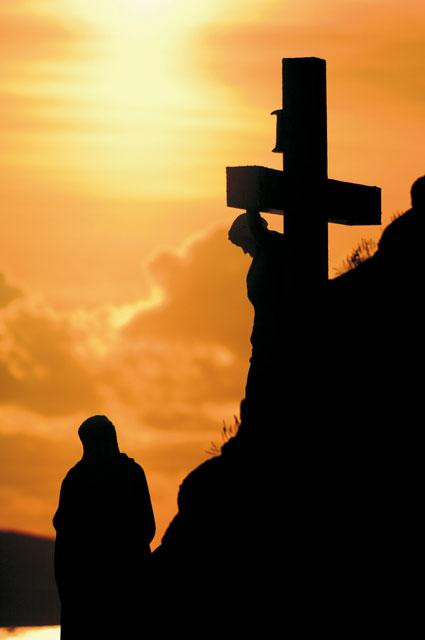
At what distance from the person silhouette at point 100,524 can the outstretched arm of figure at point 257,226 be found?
255 centimetres

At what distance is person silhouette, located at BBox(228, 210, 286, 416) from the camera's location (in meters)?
14.2

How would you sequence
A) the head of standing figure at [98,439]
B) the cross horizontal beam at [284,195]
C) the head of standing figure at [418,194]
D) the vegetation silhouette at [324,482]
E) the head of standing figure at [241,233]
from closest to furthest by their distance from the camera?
the vegetation silhouette at [324,482]
the head of standing figure at [418,194]
the cross horizontal beam at [284,195]
the head of standing figure at [241,233]
the head of standing figure at [98,439]

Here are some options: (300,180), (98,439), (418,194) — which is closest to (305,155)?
(300,180)

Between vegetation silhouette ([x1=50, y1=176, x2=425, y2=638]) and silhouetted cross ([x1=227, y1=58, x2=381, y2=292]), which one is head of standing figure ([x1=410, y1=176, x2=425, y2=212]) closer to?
vegetation silhouette ([x1=50, y1=176, x2=425, y2=638])

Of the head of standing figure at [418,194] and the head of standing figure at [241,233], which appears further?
the head of standing figure at [241,233]

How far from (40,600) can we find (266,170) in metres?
166

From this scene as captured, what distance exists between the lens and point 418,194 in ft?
46.1

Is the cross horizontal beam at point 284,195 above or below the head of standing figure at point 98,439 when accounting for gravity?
above

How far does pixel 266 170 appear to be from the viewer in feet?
47.0

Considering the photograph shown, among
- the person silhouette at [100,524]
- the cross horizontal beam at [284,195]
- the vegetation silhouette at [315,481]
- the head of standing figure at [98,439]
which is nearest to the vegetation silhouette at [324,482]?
the vegetation silhouette at [315,481]

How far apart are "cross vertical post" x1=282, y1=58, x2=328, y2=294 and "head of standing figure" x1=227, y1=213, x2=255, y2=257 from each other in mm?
370

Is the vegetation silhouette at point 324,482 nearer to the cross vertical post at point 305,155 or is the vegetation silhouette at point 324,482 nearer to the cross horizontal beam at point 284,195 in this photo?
the cross vertical post at point 305,155

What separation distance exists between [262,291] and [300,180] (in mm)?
1104

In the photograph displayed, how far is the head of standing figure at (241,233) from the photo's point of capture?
14297mm
